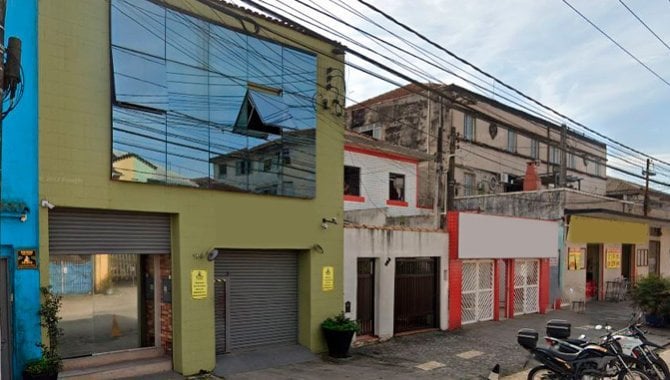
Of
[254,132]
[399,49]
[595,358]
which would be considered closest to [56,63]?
[254,132]

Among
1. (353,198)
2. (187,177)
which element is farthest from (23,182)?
(353,198)

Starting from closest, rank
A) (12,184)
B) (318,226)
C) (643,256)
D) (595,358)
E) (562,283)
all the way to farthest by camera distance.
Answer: (12,184) < (595,358) < (318,226) < (562,283) < (643,256)

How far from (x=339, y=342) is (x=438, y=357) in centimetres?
230

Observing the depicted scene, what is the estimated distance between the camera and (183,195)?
9.22 meters

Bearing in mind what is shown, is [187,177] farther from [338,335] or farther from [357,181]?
[357,181]

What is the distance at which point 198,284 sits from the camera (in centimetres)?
935

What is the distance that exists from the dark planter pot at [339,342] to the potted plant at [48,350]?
5315 mm

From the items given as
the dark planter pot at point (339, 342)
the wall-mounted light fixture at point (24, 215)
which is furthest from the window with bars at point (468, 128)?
the wall-mounted light fixture at point (24, 215)

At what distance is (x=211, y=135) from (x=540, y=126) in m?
28.7

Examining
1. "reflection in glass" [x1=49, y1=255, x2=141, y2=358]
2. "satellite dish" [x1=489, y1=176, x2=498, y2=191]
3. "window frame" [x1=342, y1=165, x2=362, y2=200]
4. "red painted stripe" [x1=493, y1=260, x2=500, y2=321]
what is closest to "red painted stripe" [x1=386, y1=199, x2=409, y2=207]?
"window frame" [x1=342, y1=165, x2=362, y2=200]

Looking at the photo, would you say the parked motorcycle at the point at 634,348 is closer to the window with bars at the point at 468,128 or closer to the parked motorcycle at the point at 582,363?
the parked motorcycle at the point at 582,363

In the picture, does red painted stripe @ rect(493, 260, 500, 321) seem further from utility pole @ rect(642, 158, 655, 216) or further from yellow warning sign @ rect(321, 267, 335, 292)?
utility pole @ rect(642, 158, 655, 216)

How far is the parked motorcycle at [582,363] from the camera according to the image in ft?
27.4

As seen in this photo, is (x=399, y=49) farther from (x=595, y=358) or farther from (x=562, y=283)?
(x=562, y=283)
